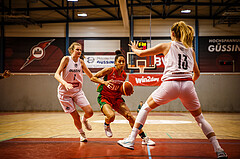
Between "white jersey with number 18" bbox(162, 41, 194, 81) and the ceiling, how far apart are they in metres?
11.1

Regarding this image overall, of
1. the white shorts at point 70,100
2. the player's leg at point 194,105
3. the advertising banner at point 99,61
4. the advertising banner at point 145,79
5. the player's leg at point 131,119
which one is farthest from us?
the advertising banner at point 99,61

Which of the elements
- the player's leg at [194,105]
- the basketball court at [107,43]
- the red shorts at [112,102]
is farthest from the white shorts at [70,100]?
the basketball court at [107,43]

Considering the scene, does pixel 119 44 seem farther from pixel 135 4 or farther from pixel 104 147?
pixel 104 147

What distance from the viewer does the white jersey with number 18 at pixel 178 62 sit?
306cm

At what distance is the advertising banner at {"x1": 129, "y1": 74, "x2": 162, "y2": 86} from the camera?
13141 mm

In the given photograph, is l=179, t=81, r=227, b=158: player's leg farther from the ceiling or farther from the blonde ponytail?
the ceiling

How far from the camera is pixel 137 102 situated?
43.9 feet

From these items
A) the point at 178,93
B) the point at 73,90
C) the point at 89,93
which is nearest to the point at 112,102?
the point at 73,90

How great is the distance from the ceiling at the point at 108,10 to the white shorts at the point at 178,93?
1134cm

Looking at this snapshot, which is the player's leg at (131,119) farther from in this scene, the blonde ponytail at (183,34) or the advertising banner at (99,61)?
the advertising banner at (99,61)

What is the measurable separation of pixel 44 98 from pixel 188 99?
11859 millimetres

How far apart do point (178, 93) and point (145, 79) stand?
10222 millimetres

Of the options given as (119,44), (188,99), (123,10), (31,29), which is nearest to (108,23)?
(119,44)

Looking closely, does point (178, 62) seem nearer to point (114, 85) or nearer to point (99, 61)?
point (114, 85)
